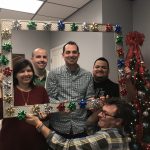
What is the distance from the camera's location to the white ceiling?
8.72 ft

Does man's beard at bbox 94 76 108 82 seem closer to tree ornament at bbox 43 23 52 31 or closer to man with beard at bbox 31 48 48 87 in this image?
man with beard at bbox 31 48 48 87

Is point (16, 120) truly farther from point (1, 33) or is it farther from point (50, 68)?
point (1, 33)

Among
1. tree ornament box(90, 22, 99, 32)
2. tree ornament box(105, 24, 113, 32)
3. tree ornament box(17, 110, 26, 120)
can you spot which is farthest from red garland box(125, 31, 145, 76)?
tree ornament box(17, 110, 26, 120)

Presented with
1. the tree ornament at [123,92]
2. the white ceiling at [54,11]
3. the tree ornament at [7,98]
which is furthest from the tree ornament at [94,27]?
the white ceiling at [54,11]

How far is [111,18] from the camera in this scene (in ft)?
8.80

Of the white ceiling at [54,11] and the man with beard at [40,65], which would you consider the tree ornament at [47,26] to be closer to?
the man with beard at [40,65]

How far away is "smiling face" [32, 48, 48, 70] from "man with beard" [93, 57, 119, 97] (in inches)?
14.7

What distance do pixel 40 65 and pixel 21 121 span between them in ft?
1.22

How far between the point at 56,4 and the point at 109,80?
1.38m

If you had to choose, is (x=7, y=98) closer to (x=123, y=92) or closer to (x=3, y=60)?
(x=3, y=60)

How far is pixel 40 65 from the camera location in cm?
165

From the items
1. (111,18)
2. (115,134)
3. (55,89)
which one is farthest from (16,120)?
(111,18)

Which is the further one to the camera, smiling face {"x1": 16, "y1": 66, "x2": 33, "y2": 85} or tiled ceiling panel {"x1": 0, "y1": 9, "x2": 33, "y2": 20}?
tiled ceiling panel {"x1": 0, "y1": 9, "x2": 33, "y2": 20}

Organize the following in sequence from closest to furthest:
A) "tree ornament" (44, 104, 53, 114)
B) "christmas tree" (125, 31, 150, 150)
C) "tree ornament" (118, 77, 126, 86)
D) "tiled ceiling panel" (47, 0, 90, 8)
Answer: "tree ornament" (44, 104, 53, 114) → "tree ornament" (118, 77, 126, 86) → "christmas tree" (125, 31, 150, 150) → "tiled ceiling panel" (47, 0, 90, 8)
